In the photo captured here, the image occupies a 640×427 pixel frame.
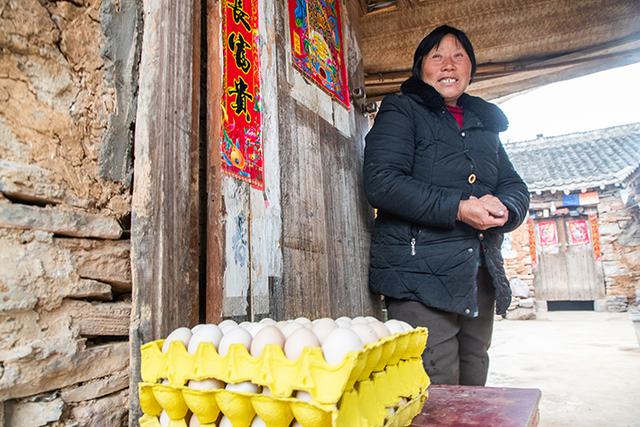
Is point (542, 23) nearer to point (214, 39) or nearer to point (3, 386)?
point (214, 39)

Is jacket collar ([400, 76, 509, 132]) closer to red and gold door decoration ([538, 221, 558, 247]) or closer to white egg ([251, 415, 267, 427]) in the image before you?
white egg ([251, 415, 267, 427])

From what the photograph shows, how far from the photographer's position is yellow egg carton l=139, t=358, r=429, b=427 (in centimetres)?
65

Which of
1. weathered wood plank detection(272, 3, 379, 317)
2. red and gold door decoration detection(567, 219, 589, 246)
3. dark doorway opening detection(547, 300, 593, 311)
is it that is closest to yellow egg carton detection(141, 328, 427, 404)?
weathered wood plank detection(272, 3, 379, 317)

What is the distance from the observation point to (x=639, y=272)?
11.3 meters

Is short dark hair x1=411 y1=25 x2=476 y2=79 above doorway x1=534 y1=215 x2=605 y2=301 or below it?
above

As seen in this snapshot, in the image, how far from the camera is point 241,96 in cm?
135

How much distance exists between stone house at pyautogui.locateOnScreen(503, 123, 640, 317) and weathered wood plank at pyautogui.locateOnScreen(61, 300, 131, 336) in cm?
1248

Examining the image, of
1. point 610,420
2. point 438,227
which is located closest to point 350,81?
point 438,227


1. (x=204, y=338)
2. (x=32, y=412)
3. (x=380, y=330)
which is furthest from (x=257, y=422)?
(x=32, y=412)

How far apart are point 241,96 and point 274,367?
92 centimetres

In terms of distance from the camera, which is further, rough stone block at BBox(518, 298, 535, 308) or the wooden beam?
rough stone block at BBox(518, 298, 535, 308)

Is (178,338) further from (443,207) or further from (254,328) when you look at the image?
(443,207)

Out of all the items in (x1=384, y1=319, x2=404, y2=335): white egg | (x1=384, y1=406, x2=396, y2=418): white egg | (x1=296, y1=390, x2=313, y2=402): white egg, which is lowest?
(x1=384, y1=406, x2=396, y2=418): white egg

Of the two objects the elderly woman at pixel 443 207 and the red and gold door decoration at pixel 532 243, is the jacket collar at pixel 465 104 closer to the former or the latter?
the elderly woman at pixel 443 207
